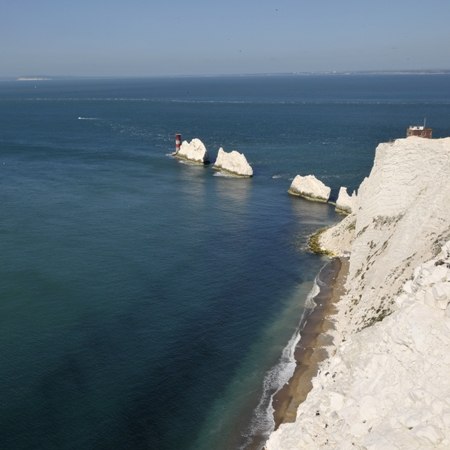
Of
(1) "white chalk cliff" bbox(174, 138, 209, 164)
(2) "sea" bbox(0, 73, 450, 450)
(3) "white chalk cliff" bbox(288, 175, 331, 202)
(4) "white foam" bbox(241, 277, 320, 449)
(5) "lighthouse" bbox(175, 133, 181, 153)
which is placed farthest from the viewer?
(5) "lighthouse" bbox(175, 133, 181, 153)

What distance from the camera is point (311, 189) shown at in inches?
3036

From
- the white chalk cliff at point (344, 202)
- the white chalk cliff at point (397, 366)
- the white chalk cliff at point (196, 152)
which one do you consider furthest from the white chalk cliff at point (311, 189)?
the white chalk cliff at point (397, 366)

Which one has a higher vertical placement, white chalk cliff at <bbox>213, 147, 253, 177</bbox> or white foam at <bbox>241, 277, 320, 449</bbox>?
white chalk cliff at <bbox>213, 147, 253, 177</bbox>

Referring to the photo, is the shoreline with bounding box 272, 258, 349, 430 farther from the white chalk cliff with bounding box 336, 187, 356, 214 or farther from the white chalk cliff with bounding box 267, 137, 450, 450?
the white chalk cliff with bounding box 336, 187, 356, 214

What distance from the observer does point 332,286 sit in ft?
159

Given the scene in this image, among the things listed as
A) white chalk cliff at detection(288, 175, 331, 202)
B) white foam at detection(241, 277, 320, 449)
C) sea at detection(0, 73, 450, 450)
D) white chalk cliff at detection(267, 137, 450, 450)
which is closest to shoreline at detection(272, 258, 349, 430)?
white foam at detection(241, 277, 320, 449)

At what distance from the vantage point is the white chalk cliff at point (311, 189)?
76.2 metres

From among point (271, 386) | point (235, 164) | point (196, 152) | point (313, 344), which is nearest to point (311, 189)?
point (235, 164)

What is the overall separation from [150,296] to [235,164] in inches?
2082

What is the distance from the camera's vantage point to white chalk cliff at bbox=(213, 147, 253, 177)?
92725 millimetres

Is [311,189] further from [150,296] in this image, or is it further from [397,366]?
[397,366]

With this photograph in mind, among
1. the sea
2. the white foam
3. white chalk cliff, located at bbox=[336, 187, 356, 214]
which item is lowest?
the white foam

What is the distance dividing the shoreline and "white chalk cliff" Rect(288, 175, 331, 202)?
24.1m

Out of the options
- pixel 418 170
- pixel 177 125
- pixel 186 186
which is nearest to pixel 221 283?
pixel 418 170
